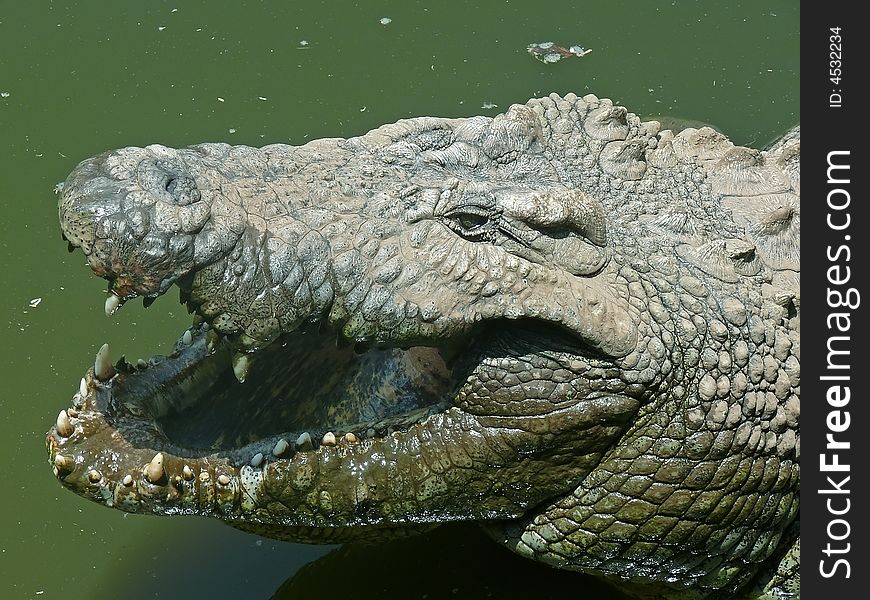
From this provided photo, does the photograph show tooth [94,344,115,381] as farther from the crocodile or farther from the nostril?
the nostril

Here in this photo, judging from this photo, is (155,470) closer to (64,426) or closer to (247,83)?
(64,426)

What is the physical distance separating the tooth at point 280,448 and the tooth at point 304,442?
50mm

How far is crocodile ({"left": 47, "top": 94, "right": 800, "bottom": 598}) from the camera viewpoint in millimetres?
3488

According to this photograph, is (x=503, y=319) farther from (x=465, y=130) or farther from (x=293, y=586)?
(x=293, y=586)

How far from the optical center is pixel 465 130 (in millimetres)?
4090

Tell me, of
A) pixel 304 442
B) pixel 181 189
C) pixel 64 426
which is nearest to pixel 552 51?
pixel 304 442

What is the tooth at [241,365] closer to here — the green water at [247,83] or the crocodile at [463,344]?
the crocodile at [463,344]

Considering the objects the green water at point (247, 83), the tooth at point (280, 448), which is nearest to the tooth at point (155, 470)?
the tooth at point (280, 448)

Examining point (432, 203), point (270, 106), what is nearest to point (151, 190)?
point (432, 203)

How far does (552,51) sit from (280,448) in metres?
5.15

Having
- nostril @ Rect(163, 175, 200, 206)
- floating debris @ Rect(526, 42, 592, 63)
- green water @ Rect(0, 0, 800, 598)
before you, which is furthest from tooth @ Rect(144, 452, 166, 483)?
floating debris @ Rect(526, 42, 592, 63)

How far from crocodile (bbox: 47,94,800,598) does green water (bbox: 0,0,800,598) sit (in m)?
2.10

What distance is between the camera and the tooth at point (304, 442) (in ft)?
12.6
